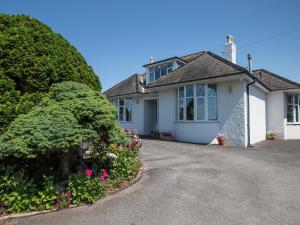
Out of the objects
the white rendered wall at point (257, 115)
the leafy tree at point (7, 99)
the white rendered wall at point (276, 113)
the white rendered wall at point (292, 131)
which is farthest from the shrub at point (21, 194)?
the white rendered wall at point (292, 131)

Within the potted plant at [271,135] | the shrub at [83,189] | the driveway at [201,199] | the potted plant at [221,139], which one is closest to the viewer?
the driveway at [201,199]

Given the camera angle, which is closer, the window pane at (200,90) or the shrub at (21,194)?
the shrub at (21,194)

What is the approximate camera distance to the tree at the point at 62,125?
13.2 feet

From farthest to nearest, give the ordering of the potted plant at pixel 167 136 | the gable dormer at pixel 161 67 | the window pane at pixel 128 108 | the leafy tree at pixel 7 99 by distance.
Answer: the window pane at pixel 128 108
the gable dormer at pixel 161 67
the potted plant at pixel 167 136
the leafy tree at pixel 7 99

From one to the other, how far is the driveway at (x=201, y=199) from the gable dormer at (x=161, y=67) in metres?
11.9

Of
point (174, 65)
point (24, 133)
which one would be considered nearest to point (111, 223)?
Result: point (24, 133)

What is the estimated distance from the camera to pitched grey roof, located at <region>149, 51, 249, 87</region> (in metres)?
12.4

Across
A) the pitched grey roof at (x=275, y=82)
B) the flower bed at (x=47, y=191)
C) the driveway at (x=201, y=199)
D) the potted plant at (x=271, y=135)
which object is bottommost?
the driveway at (x=201, y=199)

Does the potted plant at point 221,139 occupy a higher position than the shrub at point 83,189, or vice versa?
the potted plant at point 221,139

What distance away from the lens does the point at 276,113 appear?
1698cm

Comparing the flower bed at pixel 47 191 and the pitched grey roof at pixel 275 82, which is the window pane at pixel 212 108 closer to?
the pitched grey roof at pixel 275 82

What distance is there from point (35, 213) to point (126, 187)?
201cm

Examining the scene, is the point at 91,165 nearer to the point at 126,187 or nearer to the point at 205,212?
the point at 126,187

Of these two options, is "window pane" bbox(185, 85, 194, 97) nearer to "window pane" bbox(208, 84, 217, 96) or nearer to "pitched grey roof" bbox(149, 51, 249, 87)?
"pitched grey roof" bbox(149, 51, 249, 87)
